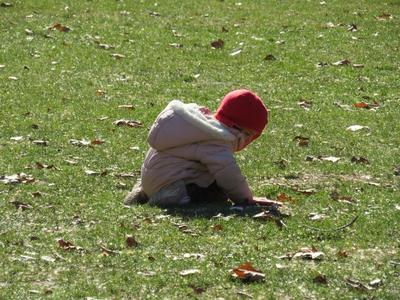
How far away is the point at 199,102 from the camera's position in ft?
39.9

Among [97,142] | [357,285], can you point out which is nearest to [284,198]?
[357,285]

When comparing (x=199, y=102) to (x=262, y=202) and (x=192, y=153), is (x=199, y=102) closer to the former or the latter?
(x=192, y=153)

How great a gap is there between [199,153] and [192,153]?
6cm

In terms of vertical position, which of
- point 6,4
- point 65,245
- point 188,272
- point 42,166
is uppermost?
point 188,272

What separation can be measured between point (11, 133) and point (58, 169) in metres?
1.44

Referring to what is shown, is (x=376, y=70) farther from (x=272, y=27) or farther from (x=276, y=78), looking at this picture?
(x=272, y=27)

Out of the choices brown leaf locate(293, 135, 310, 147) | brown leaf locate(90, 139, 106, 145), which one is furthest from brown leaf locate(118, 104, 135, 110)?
brown leaf locate(293, 135, 310, 147)

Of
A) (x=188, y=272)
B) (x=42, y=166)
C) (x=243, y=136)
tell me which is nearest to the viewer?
(x=188, y=272)

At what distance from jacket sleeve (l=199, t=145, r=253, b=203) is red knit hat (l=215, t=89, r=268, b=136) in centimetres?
23

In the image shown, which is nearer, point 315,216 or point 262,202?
point 315,216

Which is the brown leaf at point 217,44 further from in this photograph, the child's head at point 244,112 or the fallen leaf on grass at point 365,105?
the child's head at point 244,112

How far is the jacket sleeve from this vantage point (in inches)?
320

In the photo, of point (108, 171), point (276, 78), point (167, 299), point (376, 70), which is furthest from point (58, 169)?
point (376, 70)

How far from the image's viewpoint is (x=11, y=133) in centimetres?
1057
